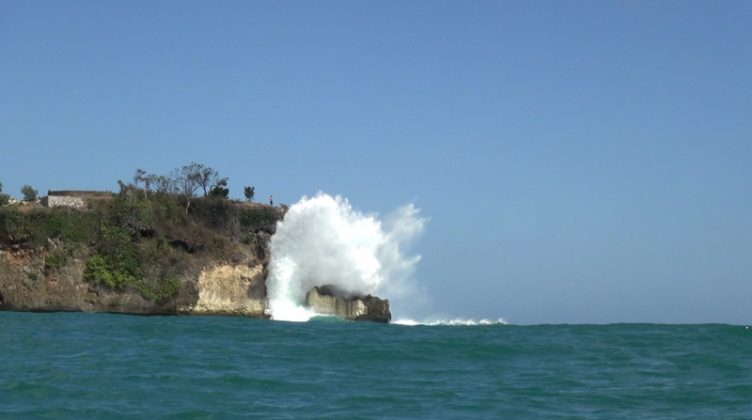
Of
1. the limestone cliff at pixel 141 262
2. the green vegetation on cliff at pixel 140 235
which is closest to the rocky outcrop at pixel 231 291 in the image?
the limestone cliff at pixel 141 262

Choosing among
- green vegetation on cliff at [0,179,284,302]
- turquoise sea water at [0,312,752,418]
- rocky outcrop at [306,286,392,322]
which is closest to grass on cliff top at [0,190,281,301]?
green vegetation on cliff at [0,179,284,302]

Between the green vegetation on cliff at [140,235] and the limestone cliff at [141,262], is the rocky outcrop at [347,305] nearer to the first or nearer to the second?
the limestone cliff at [141,262]

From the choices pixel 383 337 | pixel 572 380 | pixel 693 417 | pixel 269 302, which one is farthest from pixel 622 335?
pixel 269 302

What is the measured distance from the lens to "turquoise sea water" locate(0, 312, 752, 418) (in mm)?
14023

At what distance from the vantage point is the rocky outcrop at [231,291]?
49.1 m

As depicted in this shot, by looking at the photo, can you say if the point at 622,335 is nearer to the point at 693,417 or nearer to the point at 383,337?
the point at 383,337

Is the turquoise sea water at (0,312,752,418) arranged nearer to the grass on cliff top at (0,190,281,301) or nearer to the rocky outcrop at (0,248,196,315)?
the rocky outcrop at (0,248,196,315)

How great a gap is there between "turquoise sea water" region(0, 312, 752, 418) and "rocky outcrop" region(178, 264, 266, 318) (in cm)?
2369

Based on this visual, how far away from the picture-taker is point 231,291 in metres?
50.2

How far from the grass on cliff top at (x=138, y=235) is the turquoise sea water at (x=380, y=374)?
2245 cm

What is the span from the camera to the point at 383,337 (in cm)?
2403

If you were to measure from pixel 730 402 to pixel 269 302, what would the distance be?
37.1 meters

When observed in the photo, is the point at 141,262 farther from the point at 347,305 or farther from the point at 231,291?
the point at 347,305

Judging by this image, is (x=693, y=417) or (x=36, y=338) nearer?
(x=693, y=417)
